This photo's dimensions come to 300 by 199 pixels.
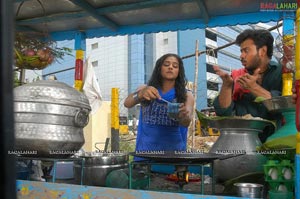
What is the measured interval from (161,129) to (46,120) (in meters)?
0.99

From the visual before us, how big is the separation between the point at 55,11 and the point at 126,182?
220 cm

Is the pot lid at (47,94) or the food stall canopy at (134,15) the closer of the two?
the pot lid at (47,94)

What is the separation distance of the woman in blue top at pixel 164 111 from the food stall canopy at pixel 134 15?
0.60 m

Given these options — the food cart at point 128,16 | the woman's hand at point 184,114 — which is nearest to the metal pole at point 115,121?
the food cart at point 128,16

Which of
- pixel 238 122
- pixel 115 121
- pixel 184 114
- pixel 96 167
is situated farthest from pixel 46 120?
pixel 115 121

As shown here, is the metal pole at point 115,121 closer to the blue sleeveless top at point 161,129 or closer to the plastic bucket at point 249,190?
the blue sleeveless top at point 161,129

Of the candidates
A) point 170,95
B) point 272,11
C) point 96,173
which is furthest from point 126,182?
point 272,11

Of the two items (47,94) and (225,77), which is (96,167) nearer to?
(47,94)

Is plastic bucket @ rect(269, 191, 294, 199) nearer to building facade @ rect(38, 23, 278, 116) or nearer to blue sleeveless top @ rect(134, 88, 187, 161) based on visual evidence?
blue sleeveless top @ rect(134, 88, 187, 161)

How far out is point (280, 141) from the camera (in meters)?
1.36

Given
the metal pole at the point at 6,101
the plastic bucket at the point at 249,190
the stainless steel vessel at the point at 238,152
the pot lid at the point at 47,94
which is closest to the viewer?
the metal pole at the point at 6,101

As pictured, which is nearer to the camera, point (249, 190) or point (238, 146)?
point (249, 190)

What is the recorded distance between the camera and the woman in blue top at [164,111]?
238 centimetres

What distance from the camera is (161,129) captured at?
2404 millimetres
